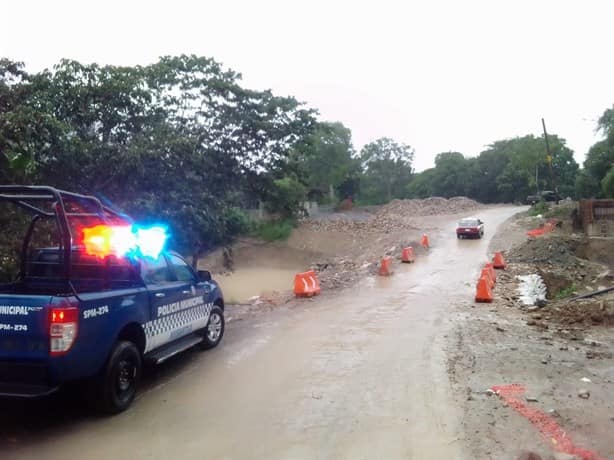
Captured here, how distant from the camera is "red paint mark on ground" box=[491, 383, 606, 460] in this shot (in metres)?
4.67

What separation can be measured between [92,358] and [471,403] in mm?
4037

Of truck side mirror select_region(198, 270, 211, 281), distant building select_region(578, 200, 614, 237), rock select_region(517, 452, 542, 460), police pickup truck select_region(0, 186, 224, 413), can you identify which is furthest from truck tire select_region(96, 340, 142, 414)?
distant building select_region(578, 200, 614, 237)

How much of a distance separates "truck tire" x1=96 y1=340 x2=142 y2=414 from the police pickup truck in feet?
0.03

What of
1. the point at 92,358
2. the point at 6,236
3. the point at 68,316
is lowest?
the point at 92,358

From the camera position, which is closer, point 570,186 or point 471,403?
point 471,403

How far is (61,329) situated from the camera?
5059mm

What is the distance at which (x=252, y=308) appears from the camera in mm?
13617

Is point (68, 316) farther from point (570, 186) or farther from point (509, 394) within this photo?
point (570, 186)

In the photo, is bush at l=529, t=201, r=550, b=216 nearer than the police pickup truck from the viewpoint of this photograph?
No

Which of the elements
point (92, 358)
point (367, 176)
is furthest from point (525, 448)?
point (367, 176)

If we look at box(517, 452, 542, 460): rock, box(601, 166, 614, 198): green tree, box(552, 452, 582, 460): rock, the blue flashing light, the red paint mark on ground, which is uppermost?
box(601, 166, 614, 198): green tree

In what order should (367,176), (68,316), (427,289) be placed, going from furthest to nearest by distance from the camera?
(367,176) < (427,289) < (68,316)

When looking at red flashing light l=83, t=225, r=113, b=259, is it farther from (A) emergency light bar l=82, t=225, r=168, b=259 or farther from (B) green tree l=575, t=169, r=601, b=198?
(B) green tree l=575, t=169, r=601, b=198

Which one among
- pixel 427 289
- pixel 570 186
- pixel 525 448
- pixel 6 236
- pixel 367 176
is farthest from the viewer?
pixel 367 176
